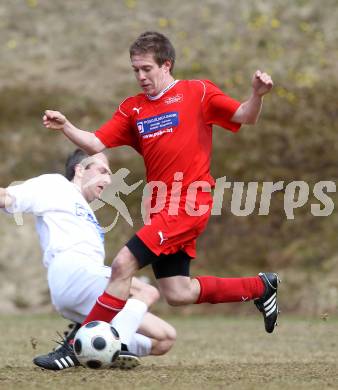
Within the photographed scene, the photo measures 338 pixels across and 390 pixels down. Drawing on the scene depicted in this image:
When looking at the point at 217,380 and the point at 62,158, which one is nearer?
the point at 217,380

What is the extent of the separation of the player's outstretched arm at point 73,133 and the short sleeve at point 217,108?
0.74m

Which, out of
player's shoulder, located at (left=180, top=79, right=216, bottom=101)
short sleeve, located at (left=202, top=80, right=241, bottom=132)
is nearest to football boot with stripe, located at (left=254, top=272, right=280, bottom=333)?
short sleeve, located at (left=202, top=80, right=241, bottom=132)

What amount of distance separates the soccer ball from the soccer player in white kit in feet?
0.68

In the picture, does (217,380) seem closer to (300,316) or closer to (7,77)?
(300,316)

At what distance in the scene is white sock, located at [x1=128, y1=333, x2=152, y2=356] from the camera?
6.62 meters

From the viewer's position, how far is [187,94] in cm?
678

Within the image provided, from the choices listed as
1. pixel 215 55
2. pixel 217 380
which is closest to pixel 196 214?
pixel 217 380

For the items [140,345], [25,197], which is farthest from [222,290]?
[25,197]

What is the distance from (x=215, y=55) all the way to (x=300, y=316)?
666 centimetres

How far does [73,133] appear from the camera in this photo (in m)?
6.73

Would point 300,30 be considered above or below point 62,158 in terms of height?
above

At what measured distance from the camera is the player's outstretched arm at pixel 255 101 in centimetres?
637

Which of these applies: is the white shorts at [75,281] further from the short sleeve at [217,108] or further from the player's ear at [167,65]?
the player's ear at [167,65]

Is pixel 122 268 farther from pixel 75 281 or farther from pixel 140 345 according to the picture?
pixel 140 345
